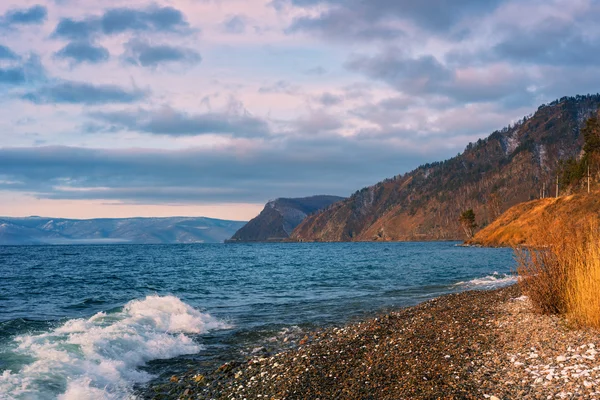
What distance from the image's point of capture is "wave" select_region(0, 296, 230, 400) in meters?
12.4

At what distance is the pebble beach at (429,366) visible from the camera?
927 centimetres

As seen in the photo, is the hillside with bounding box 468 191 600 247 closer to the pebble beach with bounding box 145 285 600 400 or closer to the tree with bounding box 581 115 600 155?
the tree with bounding box 581 115 600 155

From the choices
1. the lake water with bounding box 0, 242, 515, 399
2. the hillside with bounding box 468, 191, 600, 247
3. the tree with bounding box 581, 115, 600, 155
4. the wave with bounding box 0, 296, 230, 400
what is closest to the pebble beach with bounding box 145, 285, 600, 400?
the wave with bounding box 0, 296, 230, 400

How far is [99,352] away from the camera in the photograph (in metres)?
15.9

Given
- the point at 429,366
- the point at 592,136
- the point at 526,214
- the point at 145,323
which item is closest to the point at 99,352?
the point at 145,323

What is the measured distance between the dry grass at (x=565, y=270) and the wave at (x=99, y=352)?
42.3 ft

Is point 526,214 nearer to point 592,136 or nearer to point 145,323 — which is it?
point 592,136

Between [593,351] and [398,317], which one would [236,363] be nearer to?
[398,317]

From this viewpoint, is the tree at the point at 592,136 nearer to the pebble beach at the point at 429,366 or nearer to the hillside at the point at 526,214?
the hillside at the point at 526,214

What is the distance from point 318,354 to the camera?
44.4 ft

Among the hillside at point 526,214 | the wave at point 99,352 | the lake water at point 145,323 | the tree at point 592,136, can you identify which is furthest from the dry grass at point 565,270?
the tree at point 592,136

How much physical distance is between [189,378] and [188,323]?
863 cm

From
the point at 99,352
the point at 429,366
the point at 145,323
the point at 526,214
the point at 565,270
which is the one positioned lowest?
the point at 145,323

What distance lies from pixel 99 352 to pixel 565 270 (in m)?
16.3
